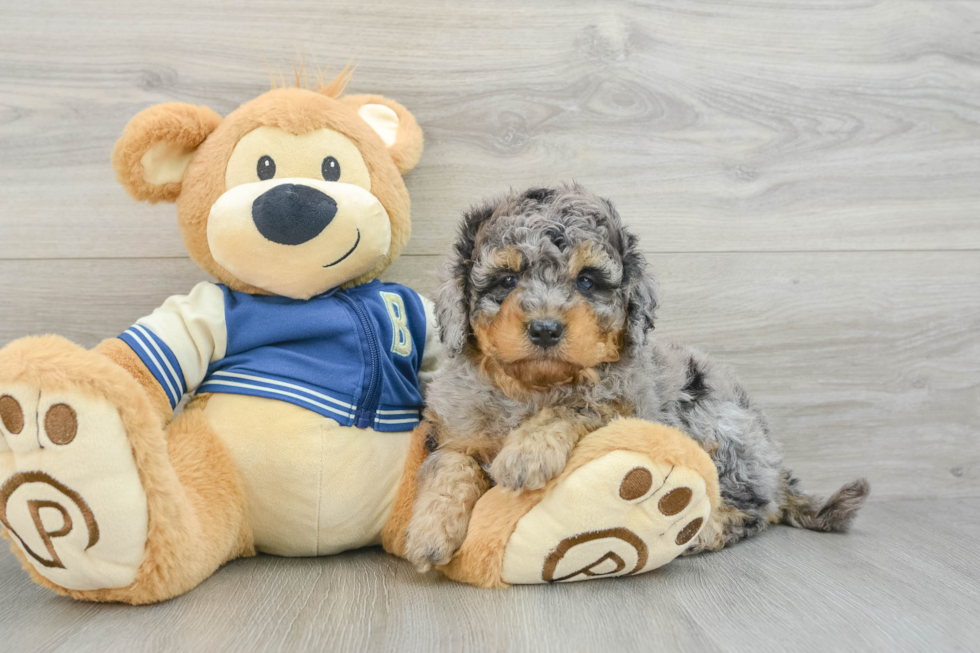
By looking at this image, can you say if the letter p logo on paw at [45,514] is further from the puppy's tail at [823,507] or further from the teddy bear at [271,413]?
the puppy's tail at [823,507]

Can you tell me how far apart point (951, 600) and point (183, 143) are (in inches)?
74.1

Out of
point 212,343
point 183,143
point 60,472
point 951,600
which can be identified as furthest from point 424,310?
point 951,600

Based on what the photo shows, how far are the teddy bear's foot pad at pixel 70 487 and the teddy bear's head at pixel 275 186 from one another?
0.46 m

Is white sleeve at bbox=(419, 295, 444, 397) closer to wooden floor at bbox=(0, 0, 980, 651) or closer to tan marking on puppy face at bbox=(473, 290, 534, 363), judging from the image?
wooden floor at bbox=(0, 0, 980, 651)

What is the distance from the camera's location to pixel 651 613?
4.24 ft

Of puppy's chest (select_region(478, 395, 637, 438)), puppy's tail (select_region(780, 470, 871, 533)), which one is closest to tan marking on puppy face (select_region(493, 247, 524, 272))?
puppy's chest (select_region(478, 395, 637, 438))

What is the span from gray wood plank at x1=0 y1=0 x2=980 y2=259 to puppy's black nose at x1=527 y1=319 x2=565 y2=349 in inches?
32.3

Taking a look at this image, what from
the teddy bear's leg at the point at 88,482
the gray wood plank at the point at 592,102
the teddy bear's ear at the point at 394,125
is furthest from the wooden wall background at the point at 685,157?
the teddy bear's leg at the point at 88,482

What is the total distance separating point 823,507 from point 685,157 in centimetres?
104

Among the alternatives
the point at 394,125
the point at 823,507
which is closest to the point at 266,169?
the point at 394,125

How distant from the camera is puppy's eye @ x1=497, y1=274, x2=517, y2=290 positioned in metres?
1.40

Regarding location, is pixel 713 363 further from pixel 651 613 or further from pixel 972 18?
pixel 972 18

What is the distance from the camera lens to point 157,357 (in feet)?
4.83

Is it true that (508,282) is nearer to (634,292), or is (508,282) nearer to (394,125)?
(634,292)
